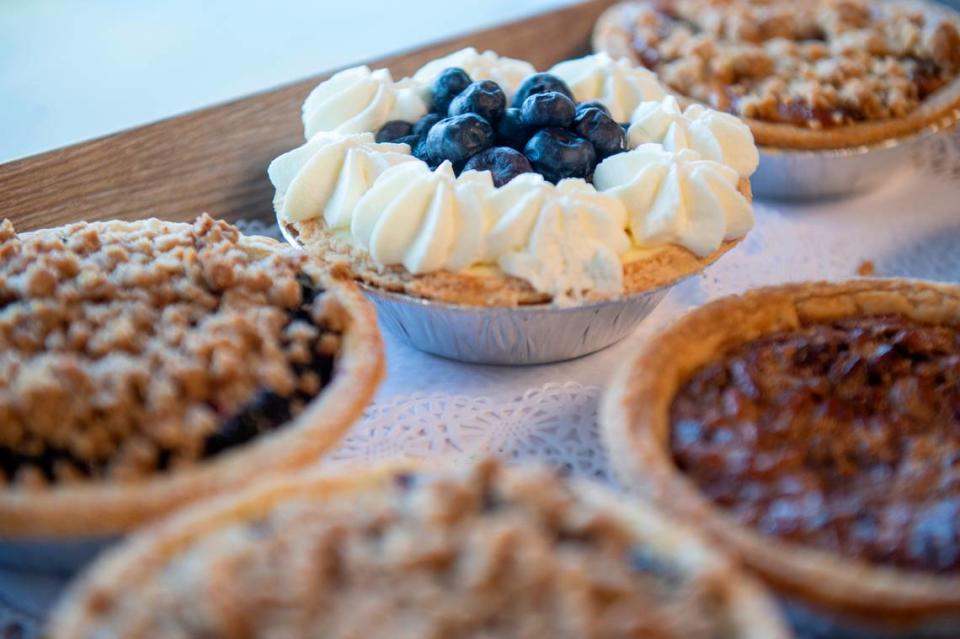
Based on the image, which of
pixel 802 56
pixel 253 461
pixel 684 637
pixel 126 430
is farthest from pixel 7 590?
pixel 802 56

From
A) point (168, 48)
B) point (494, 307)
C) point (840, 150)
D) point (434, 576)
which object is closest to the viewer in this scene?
point (434, 576)

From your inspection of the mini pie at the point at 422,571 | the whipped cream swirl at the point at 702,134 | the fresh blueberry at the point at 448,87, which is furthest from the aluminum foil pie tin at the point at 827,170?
the mini pie at the point at 422,571

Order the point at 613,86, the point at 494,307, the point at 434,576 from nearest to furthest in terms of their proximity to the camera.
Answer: the point at 434,576
the point at 494,307
the point at 613,86

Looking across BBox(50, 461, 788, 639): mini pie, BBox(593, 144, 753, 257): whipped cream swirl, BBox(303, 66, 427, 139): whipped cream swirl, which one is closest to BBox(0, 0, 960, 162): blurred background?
BBox(303, 66, 427, 139): whipped cream swirl

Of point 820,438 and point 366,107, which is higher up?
point 366,107

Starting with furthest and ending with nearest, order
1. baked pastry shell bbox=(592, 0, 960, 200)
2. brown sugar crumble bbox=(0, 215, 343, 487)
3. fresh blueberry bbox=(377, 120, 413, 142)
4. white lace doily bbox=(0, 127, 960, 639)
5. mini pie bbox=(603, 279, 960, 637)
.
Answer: baked pastry shell bbox=(592, 0, 960, 200) < fresh blueberry bbox=(377, 120, 413, 142) < white lace doily bbox=(0, 127, 960, 639) < brown sugar crumble bbox=(0, 215, 343, 487) < mini pie bbox=(603, 279, 960, 637)

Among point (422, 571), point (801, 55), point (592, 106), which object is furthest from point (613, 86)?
point (422, 571)

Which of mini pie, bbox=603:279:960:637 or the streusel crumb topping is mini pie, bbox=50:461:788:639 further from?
mini pie, bbox=603:279:960:637

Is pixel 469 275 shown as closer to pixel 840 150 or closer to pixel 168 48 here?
pixel 840 150
